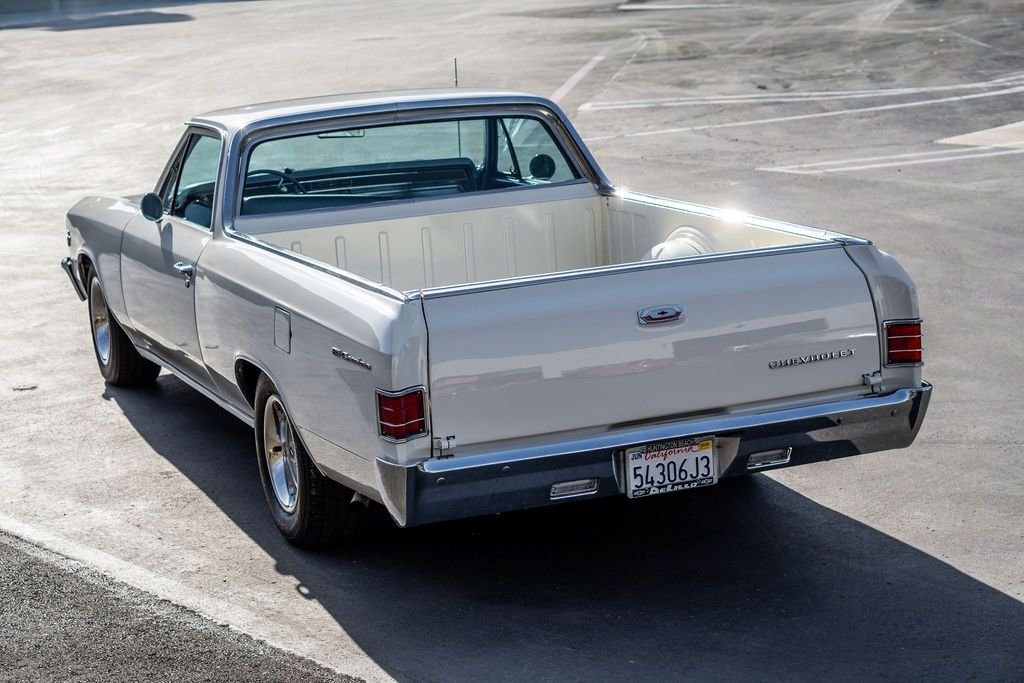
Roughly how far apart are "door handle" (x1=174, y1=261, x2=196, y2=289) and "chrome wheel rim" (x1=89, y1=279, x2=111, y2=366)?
77.5 inches

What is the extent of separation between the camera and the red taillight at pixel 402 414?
16.0 feet

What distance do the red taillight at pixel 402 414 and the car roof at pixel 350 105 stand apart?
2440 mm

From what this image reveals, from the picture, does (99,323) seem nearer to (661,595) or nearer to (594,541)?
(594,541)

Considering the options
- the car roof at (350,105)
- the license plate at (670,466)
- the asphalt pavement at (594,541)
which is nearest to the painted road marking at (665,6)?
the asphalt pavement at (594,541)

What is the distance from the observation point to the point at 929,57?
77.8ft

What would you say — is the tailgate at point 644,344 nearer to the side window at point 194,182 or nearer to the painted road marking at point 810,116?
the side window at point 194,182

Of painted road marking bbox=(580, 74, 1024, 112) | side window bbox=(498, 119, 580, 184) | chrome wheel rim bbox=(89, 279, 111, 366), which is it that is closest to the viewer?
side window bbox=(498, 119, 580, 184)

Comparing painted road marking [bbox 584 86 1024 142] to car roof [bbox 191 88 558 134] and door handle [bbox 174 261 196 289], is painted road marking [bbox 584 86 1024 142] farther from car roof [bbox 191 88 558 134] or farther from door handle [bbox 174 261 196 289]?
door handle [bbox 174 261 196 289]

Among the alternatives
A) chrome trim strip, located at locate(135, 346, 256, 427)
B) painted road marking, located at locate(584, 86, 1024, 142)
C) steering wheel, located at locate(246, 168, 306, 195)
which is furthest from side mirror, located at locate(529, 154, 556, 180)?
painted road marking, located at locate(584, 86, 1024, 142)

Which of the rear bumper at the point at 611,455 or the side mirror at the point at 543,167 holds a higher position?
the side mirror at the point at 543,167

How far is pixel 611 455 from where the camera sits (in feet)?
16.7

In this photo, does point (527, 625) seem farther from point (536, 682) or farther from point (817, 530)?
point (817, 530)

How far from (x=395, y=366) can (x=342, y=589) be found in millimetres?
1182

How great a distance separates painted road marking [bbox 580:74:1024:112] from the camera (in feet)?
66.3
